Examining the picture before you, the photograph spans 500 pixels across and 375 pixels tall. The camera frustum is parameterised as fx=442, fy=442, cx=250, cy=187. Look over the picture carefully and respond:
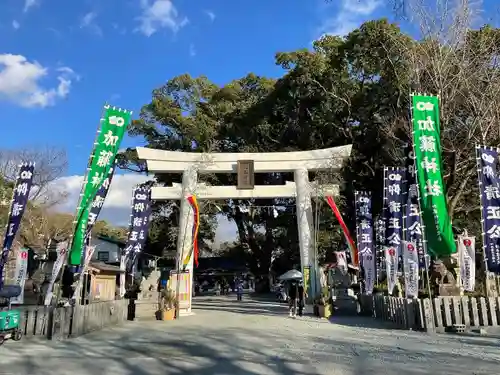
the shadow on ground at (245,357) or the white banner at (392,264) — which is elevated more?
the white banner at (392,264)

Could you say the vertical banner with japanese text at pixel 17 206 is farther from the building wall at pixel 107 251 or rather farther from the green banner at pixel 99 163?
the building wall at pixel 107 251

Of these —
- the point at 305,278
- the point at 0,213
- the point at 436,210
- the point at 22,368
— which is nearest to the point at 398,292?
the point at 305,278

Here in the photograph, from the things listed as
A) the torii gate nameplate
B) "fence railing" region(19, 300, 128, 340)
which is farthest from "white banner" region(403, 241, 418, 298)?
the torii gate nameplate

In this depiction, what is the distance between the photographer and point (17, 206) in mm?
11328

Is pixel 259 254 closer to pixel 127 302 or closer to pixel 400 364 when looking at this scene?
pixel 127 302

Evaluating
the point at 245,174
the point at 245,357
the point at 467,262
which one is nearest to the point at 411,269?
the point at 467,262

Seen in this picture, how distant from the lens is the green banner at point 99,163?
11.2 meters

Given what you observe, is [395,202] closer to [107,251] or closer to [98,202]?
[98,202]

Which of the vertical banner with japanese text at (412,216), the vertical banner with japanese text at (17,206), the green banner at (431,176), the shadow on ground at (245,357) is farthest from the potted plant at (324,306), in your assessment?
the vertical banner with japanese text at (17,206)

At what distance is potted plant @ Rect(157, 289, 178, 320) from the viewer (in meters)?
Answer: 16.2

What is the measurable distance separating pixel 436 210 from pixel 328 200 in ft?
31.5

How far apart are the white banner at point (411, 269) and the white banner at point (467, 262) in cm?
110

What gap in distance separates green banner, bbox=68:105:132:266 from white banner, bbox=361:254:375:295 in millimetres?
9932

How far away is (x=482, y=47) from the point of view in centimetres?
1507
